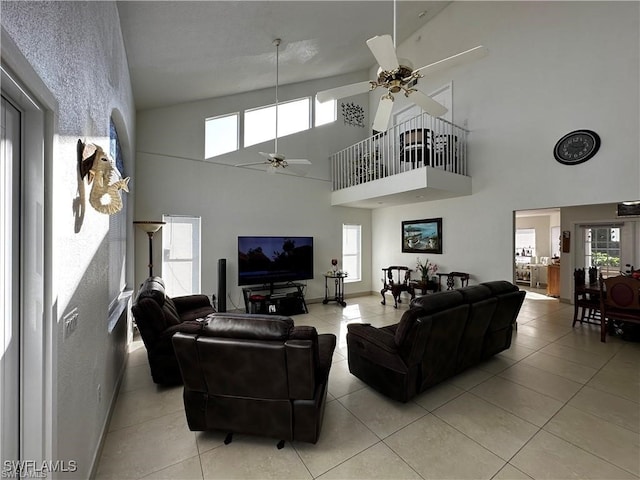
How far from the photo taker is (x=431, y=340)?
7.92 ft

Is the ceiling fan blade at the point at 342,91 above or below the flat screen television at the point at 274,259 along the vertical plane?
above

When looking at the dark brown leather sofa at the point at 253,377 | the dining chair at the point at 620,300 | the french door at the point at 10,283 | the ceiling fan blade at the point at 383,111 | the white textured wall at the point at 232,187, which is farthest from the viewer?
the white textured wall at the point at 232,187

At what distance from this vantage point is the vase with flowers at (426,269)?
19.2ft

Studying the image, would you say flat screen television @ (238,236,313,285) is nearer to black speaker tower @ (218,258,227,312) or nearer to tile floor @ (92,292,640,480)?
black speaker tower @ (218,258,227,312)

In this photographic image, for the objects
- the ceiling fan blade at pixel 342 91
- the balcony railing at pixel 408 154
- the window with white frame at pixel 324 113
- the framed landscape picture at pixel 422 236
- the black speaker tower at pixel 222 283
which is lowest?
the black speaker tower at pixel 222 283

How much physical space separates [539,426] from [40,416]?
3.28m

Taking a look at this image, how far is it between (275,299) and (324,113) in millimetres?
4769

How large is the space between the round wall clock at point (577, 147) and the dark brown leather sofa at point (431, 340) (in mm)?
2425

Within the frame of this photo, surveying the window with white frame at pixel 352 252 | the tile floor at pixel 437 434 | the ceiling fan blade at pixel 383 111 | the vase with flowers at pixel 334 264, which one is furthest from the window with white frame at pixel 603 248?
the ceiling fan blade at pixel 383 111

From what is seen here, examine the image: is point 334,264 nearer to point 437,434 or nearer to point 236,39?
point 437,434

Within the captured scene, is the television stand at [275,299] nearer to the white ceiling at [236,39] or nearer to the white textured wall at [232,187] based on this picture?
the white textured wall at [232,187]

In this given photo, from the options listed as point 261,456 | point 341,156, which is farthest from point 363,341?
point 341,156

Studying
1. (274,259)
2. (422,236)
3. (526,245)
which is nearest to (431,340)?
(274,259)

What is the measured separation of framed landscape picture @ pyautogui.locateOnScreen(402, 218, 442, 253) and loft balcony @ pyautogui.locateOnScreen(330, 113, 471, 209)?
24.0 inches
